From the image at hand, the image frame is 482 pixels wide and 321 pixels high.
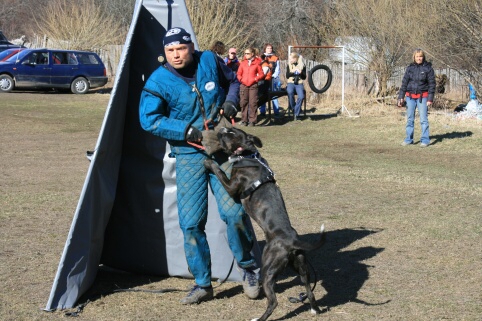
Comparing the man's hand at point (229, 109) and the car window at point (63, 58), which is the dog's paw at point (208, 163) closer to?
the man's hand at point (229, 109)

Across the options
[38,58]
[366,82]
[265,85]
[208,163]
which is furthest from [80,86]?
[208,163]

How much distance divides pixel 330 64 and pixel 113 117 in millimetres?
23338

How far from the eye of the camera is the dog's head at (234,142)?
548 cm

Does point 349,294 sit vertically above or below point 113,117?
below

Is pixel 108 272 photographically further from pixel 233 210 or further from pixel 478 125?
pixel 478 125

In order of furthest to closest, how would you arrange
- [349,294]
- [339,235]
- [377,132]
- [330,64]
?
[330,64] < [377,132] < [339,235] < [349,294]

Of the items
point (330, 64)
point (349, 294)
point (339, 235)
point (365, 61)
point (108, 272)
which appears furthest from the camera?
point (330, 64)

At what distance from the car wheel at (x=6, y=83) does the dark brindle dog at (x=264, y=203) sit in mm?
25126

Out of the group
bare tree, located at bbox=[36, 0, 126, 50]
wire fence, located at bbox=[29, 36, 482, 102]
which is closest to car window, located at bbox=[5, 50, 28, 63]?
wire fence, located at bbox=[29, 36, 482, 102]

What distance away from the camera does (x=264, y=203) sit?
546 cm

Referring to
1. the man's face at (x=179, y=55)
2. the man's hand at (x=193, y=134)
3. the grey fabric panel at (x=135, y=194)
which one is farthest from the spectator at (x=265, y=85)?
the man's hand at (x=193, y=134)

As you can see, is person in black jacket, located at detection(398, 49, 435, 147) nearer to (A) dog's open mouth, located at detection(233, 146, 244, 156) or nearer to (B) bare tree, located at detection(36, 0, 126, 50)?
(A) dog's open mouth, located at detection(233, 146, 244, 156)

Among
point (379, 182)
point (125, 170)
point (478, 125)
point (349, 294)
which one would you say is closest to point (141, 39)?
point (125, 170)

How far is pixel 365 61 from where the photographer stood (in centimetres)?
2539
